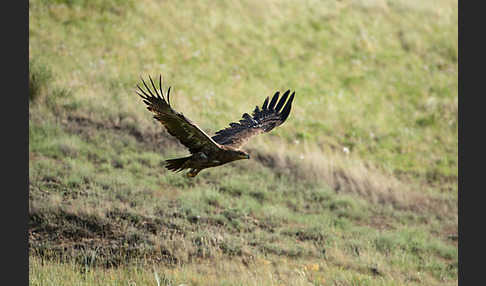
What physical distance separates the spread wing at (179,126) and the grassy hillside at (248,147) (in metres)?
2.04

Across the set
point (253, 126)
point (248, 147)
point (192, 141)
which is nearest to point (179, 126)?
point (192, 141)

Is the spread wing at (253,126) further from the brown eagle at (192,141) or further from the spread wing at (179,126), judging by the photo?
the spread wing at (179,126)

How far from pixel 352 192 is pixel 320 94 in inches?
202

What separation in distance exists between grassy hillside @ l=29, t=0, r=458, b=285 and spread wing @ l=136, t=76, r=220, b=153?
6.70ft

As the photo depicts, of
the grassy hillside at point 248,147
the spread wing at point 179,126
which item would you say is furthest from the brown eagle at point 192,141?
the grassy hillside at point 248,147

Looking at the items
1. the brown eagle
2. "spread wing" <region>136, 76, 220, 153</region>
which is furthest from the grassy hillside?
"spread wing" <region>136, 76, 220, 153</region>

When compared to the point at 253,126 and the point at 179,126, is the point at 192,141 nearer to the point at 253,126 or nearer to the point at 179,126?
the point at 179,126

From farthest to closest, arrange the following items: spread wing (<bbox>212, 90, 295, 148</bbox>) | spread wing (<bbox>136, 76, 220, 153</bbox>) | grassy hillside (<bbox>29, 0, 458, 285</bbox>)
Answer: grassy hillside (<bbox>29, 0, 458, 285</bbox>) → spread wing (<bbox>212, 90, 295, 148</bbox>) → spread wing (<bbox>136, 76, 220, 153</bbox>)

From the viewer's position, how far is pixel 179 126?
20.9ft

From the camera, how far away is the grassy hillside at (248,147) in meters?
9.66

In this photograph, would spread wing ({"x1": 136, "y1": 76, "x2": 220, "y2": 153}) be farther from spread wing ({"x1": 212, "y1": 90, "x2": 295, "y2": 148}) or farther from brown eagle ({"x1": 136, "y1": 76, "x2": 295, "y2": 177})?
spread wing ({"x1": 212, "y1": 90, "x2": 295, "y2": 148})

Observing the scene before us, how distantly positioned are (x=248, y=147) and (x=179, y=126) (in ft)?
25.9

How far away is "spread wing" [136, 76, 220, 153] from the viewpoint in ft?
19.9

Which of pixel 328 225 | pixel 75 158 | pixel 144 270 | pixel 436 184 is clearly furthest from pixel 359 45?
pixel 144 270
